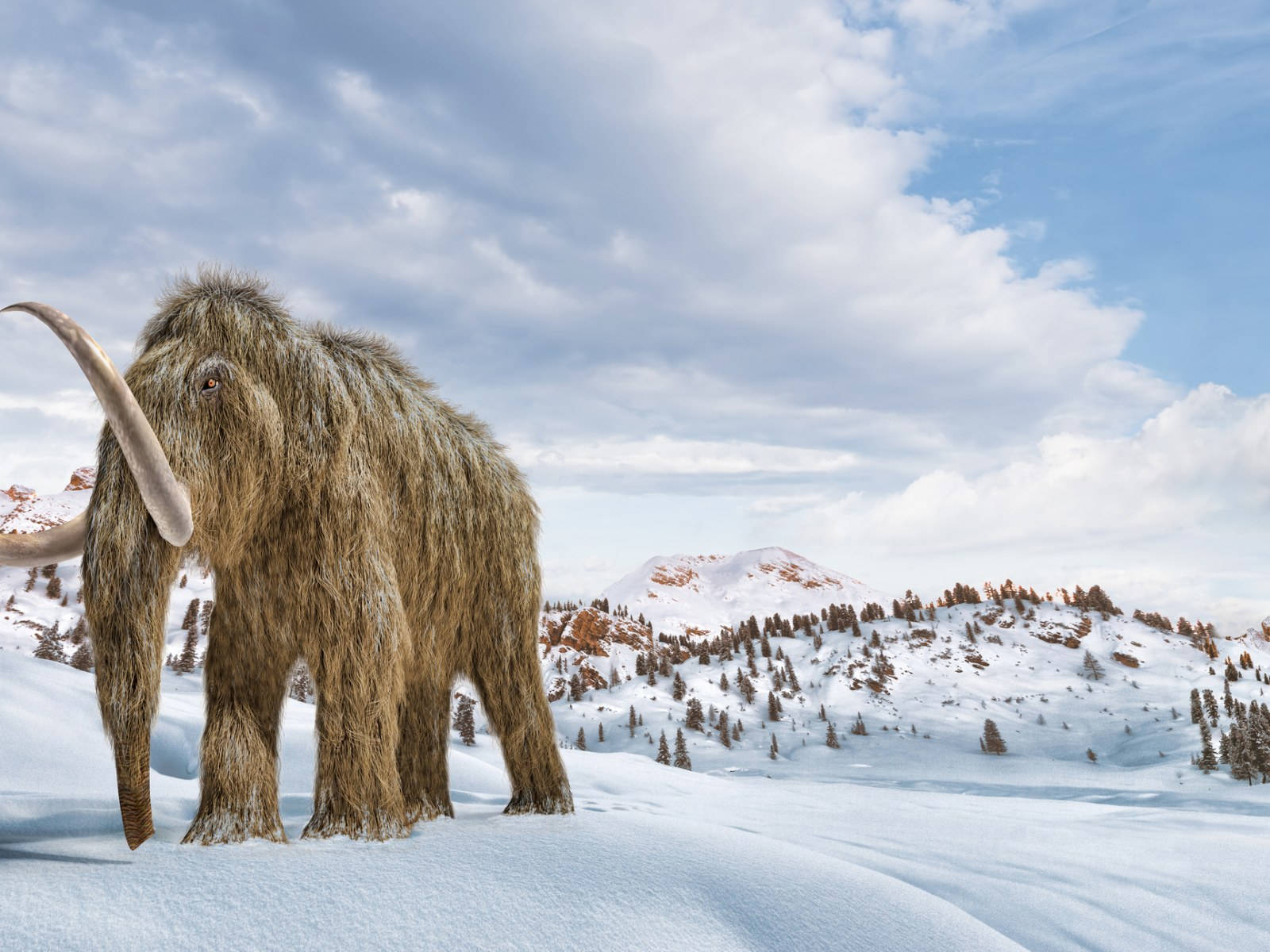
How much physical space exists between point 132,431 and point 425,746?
10.5 feet

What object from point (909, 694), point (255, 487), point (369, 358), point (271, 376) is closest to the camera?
point (255, 487)

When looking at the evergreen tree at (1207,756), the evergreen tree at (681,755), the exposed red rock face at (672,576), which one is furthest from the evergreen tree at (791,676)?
the exposed red rock face at (672,576)

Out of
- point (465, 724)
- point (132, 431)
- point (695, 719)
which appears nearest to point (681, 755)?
point (695, 719)

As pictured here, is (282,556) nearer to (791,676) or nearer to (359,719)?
Result: (359,719)

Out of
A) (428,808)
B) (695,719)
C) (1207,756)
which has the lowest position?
(695,719)

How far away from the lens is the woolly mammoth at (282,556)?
3725mm

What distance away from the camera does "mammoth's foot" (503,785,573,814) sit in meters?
5.58

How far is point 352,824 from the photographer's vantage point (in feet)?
13.8

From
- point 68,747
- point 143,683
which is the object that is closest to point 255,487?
point 143,683

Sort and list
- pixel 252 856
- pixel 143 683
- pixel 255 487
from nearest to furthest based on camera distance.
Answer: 1. pixel 252 856
2. pixel 143 683
3. pixel 255 487

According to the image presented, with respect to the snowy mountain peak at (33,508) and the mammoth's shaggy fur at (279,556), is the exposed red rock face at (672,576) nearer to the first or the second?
the snowy mountain peak at (33,508)

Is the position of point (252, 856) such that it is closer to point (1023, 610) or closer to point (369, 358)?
point (369, 358)

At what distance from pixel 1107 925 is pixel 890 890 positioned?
1.74m

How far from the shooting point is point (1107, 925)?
14.5 feet
